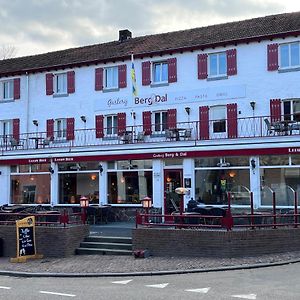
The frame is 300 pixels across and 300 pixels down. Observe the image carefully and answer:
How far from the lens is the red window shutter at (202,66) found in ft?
87.2

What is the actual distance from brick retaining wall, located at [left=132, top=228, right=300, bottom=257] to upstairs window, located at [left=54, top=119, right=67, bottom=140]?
14.7 meters

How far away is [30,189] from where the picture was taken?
28.8m

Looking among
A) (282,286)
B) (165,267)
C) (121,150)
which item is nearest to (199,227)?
(165,267)

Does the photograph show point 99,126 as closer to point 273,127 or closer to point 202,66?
point 202,66

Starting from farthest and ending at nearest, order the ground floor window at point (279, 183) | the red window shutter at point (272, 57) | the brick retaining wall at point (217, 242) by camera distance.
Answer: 1. the red window shutter at point (272, 57)
2. the ground floor window at point (279, 183)
3. the brick retaining wall at point (217, 242)

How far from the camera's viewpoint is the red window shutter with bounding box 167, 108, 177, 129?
87.9 feet

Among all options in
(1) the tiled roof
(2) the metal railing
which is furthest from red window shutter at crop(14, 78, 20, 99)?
(2) the metal railing

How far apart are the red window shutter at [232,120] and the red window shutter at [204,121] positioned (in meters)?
1.09

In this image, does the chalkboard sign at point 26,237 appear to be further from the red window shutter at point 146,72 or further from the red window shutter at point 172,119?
the red window shutter at point 146,72

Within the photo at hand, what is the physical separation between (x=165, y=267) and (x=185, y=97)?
1405 centimetres

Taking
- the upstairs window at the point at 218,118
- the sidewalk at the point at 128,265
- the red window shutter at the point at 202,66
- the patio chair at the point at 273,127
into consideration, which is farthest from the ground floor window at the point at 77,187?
the sidewalk at the point at 128,265

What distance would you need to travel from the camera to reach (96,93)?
96.1 feet

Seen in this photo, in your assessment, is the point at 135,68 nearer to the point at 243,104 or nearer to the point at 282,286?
the point at 243,104

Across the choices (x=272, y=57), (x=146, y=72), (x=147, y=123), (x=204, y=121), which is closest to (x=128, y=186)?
(x=147, y=123)
